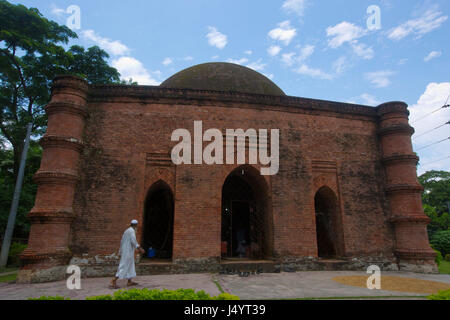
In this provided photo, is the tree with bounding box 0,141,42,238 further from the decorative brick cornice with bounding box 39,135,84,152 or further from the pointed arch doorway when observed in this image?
the pointed arch doorway

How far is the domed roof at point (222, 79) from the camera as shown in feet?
36.2

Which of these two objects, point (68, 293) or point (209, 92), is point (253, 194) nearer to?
point (209, 92)

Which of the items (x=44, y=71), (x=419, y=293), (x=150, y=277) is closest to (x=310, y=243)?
(x=419, y=293)

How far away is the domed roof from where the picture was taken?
435 inches

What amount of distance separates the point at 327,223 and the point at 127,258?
291 inches

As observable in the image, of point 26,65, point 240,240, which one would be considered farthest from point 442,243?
point 26,65

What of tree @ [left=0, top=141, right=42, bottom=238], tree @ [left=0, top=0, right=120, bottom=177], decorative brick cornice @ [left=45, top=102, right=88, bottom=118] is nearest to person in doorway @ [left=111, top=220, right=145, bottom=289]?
decorative brick cornice @ [left=45, top=102, right=88, bottom=118]

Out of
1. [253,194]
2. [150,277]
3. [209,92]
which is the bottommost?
[150,277]

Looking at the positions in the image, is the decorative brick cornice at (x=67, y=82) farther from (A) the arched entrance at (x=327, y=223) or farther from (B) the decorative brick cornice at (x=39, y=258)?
(A) the arched entrance at (x=327, y=223)

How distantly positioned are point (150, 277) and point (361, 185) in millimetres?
7859

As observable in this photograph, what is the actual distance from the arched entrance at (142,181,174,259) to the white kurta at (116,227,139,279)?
12.3ft

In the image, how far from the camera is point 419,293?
5.50 m

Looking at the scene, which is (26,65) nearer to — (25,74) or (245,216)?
(25,74)

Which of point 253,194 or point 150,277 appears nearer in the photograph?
point 150,277
